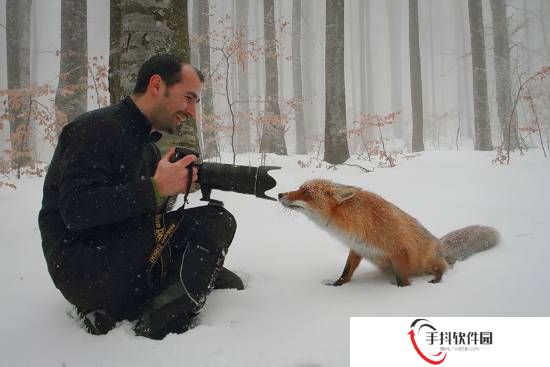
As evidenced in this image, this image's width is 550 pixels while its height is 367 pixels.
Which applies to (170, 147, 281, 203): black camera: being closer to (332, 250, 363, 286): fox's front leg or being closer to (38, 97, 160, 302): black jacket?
(38, 97, 160, 302): black jacket

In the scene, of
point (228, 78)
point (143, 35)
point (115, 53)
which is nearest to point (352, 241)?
point (143, 35)

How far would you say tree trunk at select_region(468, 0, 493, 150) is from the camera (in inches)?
485

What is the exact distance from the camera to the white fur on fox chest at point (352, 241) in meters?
2.87

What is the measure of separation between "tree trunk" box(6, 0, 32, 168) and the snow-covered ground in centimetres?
603

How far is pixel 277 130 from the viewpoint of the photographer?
12672 mm

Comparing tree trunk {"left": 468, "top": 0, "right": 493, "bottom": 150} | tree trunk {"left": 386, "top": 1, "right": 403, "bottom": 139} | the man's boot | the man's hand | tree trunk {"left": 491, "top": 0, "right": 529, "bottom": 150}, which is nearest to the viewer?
the man's hand

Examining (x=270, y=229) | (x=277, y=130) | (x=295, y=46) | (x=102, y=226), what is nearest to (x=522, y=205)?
(x=270, y=229)

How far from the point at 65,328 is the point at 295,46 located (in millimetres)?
21829

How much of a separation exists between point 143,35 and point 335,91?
6.08 meters

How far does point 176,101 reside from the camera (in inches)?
98.7

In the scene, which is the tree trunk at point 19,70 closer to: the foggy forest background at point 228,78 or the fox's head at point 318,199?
the foggy forest background at point 228,78

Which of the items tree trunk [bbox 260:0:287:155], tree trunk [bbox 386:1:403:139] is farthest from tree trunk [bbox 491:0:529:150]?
tree trunk [bbox 386:1:403:139]

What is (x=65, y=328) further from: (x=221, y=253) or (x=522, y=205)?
(x=522, y=205)

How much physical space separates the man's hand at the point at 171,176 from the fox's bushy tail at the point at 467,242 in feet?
7.83
